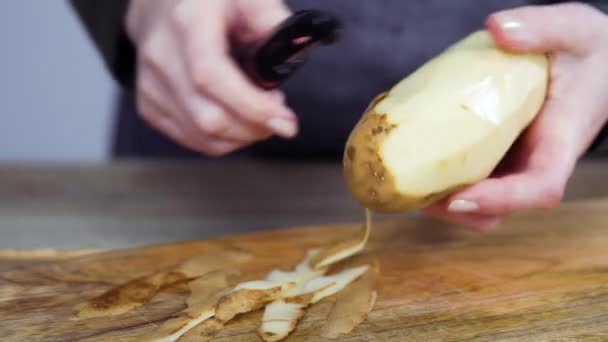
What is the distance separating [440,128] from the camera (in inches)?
28.6

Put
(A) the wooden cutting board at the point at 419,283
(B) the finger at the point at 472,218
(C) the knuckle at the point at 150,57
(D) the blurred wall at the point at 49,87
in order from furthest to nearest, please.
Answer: (D) the blurred wall at the point at 49,87 → (C) the knuckle at the point at 150,57 → (B) the finger at the point at 472,218 → (A) the wooden cutting board at the point at 419,283

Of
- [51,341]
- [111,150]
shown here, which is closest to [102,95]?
[111,150]

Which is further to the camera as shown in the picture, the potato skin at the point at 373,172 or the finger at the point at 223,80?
the finger at the point at 223,80

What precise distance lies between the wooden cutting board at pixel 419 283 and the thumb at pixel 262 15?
273 mm

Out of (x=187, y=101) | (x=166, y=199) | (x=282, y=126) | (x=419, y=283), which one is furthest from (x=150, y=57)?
(x=419, y=283)

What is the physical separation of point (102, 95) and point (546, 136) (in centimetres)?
175

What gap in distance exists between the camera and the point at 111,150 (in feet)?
5.02

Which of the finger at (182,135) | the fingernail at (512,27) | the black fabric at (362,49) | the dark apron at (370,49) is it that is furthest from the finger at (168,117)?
the fingernail at (512,27)

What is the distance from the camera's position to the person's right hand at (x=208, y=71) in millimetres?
838

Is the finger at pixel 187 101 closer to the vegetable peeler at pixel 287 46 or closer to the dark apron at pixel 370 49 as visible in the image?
the vegetable peeler at pixel 287 46

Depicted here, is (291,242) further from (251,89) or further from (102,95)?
(102,95)

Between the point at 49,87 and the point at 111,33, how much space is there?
4.16 feet

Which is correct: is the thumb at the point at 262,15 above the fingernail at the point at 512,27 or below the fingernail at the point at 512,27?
above

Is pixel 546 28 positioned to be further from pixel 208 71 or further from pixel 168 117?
pixel 168 117
